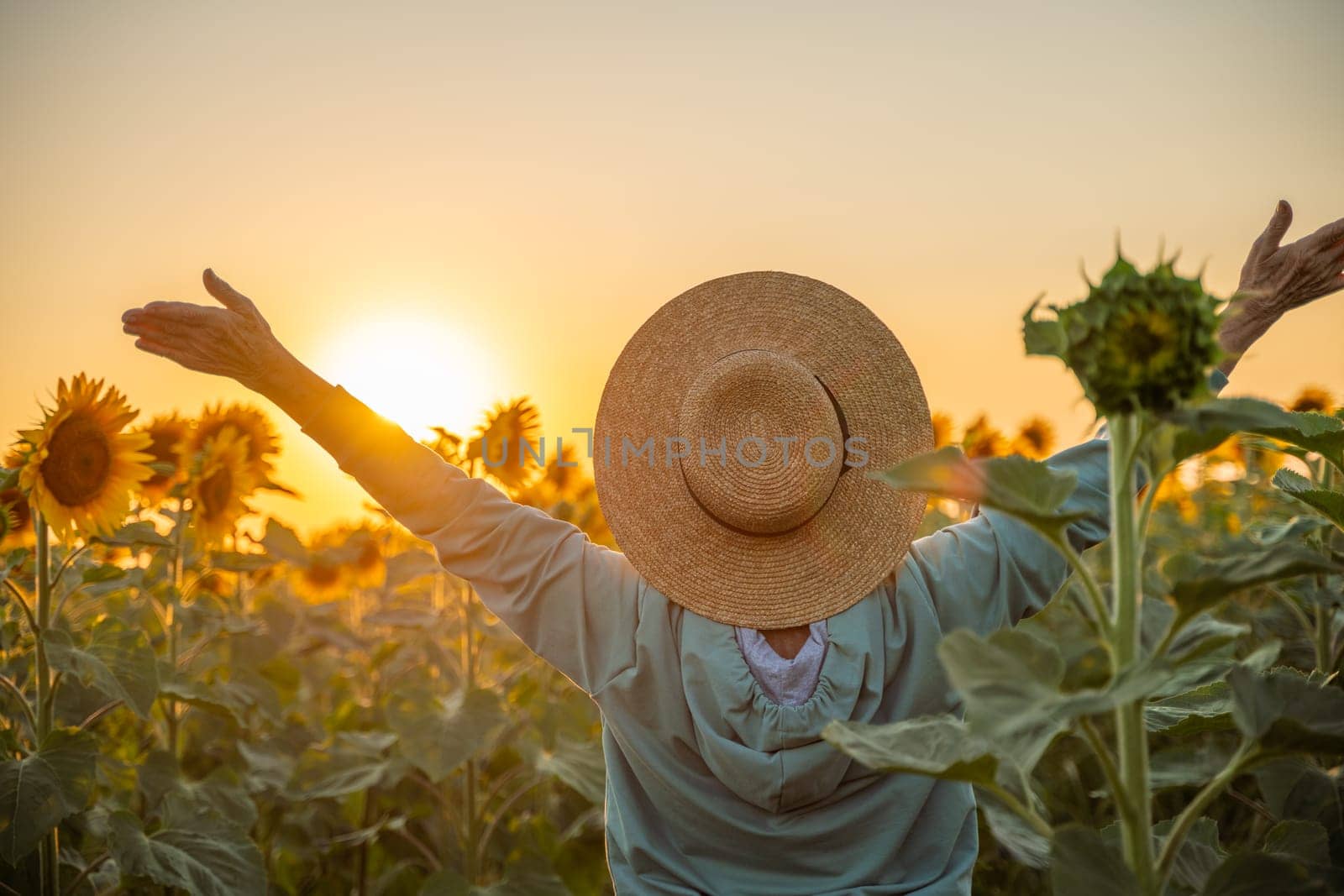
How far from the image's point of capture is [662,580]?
2.21m

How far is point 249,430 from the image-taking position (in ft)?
12.4

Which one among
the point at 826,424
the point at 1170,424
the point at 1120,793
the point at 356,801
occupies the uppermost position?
the point at 826,424

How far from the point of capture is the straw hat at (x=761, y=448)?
2164mm

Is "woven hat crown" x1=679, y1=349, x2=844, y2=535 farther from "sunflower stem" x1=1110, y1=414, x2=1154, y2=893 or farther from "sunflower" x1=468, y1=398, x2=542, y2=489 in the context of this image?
"sunflower" x1=468, y1=398, x2=542, y2=489

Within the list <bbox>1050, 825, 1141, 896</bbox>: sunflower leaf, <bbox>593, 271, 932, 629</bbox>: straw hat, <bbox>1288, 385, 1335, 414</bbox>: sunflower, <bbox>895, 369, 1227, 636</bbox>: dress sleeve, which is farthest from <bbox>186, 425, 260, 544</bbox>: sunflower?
<bbox>1288, 385, 1335, 414</bbox>: sunflower

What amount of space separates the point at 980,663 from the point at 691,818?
1.20 meters

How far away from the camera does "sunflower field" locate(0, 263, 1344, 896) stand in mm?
1229

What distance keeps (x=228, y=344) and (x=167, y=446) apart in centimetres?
180

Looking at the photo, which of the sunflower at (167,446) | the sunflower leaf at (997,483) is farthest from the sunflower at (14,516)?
the sunflower leaf at (997,483)

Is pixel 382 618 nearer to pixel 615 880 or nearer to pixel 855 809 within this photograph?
pixel 615 880

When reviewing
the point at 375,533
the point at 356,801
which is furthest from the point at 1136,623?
the point at 356,801

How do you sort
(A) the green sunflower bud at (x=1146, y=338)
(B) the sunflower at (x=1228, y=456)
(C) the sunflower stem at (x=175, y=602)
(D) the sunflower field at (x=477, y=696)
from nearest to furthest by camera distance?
(A) the green sunflower bud at (x=1146, y=338)
(D) the sunflower field at (x=477, y=696)
(C) the sunflower stem at (x=175, y=602)
(B) the sunflower at (x=1228, y=456)

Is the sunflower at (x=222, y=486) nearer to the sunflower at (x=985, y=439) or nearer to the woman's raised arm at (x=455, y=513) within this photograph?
the woman's raised arm at (x=455, y=513)

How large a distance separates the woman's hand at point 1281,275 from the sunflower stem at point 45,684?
2.67 meters
